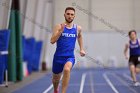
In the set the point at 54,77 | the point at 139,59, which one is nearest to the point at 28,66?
the point at 139,59

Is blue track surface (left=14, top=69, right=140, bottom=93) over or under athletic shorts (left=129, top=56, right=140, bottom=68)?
under

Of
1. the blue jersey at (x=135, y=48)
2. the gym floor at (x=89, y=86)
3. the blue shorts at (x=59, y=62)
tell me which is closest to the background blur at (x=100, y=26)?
the gym floor at (x=89, y=86)

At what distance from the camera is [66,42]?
24.7 feet

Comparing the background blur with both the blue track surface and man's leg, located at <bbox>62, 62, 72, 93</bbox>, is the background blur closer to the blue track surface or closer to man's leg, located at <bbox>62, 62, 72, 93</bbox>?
the blue track surface

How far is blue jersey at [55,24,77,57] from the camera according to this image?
24.6ft

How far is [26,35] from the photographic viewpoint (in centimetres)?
1956

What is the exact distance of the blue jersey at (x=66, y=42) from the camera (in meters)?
7.50

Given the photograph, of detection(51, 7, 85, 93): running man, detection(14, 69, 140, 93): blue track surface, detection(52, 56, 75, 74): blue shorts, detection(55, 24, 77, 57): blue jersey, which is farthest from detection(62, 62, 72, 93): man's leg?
detection(14, 69, 140, 93): blue track surface

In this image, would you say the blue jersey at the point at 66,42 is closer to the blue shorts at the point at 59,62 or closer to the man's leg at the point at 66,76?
the blue shorts at the point at 59,62

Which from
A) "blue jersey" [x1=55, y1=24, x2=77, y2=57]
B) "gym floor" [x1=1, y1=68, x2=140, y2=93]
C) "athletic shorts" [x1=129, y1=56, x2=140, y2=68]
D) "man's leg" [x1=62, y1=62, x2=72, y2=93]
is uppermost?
"blue jersey" [x1=55, y1=24, x2=77, y2=57]

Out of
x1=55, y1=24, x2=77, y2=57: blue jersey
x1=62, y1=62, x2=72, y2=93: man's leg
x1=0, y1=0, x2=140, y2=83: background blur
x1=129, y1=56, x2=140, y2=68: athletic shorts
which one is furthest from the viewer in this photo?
x1=0, y1=0, x2=140, y2=83: background blur

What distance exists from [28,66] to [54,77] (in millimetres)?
11834

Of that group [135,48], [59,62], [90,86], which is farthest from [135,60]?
[59,62]

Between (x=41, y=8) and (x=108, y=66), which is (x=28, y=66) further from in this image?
(x=108, y=66)
